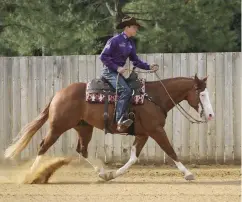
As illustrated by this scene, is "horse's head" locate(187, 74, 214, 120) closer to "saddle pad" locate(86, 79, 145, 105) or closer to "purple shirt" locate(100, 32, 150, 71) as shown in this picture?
"saddle pad" locate(86, 79, 145, 105)

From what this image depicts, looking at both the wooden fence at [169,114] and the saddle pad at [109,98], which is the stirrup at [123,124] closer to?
the saddle pad at [109,98]

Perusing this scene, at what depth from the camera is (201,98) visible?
1131 cm

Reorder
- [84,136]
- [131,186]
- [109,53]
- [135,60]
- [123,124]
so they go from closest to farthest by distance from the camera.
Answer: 1. [131,186]
2. [123,124]
3. [109,53]
4. [135,60]
5. [84,136]

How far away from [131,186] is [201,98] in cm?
180

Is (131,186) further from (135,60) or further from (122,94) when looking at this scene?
(135,60)

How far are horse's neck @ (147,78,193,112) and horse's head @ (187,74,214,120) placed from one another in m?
0.11

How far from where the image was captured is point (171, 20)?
18812 mm

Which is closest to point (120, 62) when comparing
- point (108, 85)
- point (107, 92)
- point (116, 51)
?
point (116, 51)

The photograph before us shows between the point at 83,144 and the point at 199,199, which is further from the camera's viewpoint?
the point at 83,144

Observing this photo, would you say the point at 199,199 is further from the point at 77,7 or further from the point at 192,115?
the point at 77,7

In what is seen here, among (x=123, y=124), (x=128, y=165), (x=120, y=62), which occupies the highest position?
(x=120, y=62)

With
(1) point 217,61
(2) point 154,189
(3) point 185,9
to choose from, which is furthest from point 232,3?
(2) point 154,189

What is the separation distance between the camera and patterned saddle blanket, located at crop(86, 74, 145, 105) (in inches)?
444

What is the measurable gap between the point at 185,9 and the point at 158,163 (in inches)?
244
